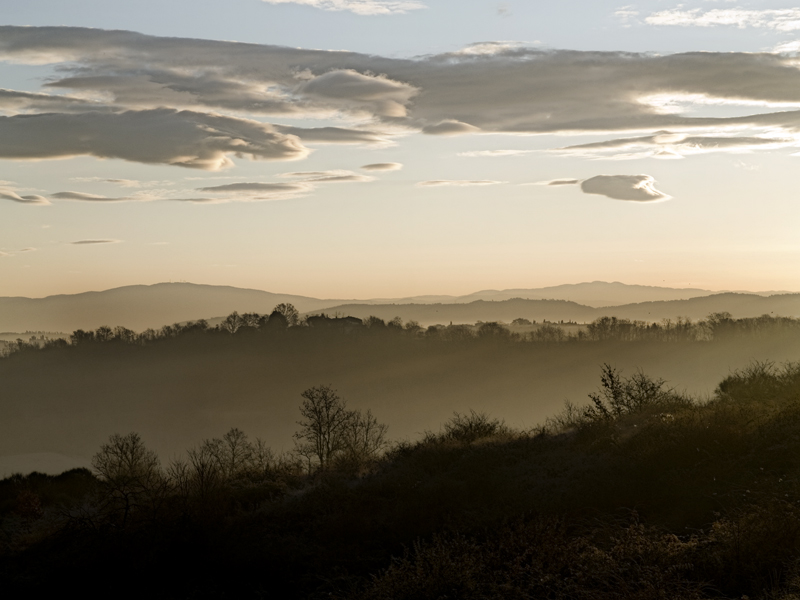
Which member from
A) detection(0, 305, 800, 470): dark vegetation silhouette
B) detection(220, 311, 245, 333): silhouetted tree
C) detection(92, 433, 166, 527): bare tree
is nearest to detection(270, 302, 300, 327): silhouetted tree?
detection(0, 305, 800, 470): dark vegetation silhouette

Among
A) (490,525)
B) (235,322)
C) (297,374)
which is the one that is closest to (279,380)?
(297,374)

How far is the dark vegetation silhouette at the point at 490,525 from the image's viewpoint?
1113cm

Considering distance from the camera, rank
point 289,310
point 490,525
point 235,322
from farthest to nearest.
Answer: point 235,322, point 289,310, point 490,525

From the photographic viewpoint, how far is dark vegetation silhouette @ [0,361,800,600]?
→ 1113 cm

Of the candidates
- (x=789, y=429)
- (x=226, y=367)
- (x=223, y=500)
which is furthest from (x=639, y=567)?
(x=226, y=367)

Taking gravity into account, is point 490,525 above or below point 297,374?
above

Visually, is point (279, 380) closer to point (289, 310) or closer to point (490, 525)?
point (289, 310)

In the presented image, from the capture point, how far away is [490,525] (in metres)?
15.4

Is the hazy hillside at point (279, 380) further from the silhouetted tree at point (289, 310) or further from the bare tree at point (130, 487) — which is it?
the bare tree at point (130, 487)

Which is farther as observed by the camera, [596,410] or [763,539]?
[596,410]

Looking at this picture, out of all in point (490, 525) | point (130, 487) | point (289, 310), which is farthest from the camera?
point (289, 310)

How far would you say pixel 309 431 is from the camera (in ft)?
144

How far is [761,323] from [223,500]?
138 metres

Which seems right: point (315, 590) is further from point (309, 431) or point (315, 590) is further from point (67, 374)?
point (67, 374)
